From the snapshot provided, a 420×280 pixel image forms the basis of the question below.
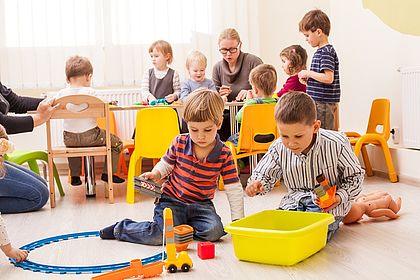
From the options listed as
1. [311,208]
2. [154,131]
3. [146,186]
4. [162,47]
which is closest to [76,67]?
[154,131]

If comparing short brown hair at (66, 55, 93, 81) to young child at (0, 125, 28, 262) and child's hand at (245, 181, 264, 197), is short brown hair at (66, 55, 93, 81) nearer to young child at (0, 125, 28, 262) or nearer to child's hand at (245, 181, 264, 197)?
young child at (0, 125, 28, 262)

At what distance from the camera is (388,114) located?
14.5 feet

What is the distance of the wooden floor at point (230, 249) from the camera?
2242 mm

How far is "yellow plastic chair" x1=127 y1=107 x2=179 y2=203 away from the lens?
3977 millimetres

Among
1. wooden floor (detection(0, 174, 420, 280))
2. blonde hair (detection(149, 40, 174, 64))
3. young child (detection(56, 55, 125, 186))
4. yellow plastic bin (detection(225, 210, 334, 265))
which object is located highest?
blonde hair (detection(149, 40, 174, 64))

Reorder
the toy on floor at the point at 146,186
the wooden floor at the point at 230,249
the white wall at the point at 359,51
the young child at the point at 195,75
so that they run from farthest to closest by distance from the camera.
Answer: the young child at the point at 195,75 → the white wall at the point at 359,51 → the toy on floor at the point at 146,186 → the wooden floor at the point at 230,249

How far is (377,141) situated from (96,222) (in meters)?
2.09

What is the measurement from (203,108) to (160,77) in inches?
89.9

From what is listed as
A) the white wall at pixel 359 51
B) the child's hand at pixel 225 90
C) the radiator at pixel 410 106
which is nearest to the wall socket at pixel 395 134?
the white wall at pixel 359 51

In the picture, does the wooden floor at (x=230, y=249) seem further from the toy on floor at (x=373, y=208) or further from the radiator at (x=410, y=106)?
the radiator at (x=410, y=106)

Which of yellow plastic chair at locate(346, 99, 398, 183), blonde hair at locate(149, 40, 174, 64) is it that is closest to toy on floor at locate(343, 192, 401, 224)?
yellow plastic chair at locate(346, 99, 398, 183)

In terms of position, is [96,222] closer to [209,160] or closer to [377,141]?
[209,160]

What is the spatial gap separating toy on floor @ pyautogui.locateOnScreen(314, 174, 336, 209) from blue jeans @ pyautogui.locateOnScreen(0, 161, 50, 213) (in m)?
1.72

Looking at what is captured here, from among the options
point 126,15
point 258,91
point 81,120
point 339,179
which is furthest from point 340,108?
point 339,179
